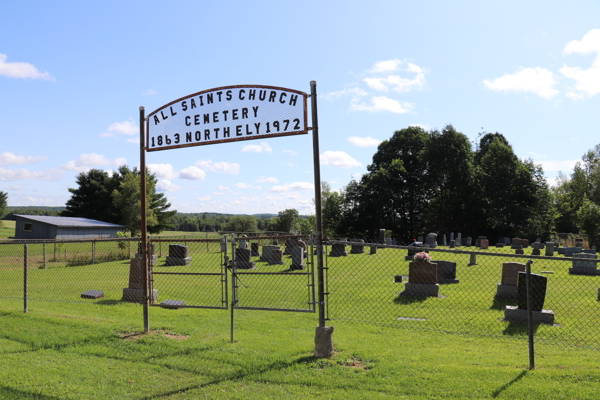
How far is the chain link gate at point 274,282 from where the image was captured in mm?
6805

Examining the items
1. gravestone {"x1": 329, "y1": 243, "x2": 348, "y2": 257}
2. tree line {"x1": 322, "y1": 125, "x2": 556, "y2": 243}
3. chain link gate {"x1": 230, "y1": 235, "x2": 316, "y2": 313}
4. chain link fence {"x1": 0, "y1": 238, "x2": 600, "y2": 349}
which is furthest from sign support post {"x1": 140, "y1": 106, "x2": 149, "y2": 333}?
tree line {"x1": 322, "y1": 125, "x2": 556, "y2": 243}

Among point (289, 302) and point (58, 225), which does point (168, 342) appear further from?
point (58, 225)

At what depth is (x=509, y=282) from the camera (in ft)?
44.1

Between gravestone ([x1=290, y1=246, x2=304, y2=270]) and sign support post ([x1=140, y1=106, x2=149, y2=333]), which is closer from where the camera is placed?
sign support post ([x1=140, y1=106, x2=149, y2=333])

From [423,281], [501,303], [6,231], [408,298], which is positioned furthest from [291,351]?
[6,231]

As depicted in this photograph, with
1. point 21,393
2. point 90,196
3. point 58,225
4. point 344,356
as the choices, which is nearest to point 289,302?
point 344,356

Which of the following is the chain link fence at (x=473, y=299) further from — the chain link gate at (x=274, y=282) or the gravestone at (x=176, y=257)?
the gravestone at (x=176, y=257)

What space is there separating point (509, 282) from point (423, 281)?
2484 millimetres

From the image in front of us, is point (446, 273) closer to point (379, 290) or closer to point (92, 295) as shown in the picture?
point (379, 290)

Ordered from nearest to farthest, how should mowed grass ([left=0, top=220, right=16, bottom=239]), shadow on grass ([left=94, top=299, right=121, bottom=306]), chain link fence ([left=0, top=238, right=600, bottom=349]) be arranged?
1. chain link fence ([left=0, top=238, right=600, bottom=349])
2. shadow on grass ([left=94, top=299, right=121, bottom=306])
3. mowed grass ([left=0, top=220, right=16, bottom=239])

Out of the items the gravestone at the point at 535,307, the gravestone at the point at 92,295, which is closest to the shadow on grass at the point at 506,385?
the gravestone at the point at 535,307

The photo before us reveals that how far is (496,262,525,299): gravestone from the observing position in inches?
513

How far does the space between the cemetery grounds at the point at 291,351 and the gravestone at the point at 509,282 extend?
0.52m

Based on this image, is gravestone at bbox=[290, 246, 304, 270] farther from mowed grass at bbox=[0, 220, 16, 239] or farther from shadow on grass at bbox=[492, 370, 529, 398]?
mowed grass at bbox=[0, 220, 16, 239]
